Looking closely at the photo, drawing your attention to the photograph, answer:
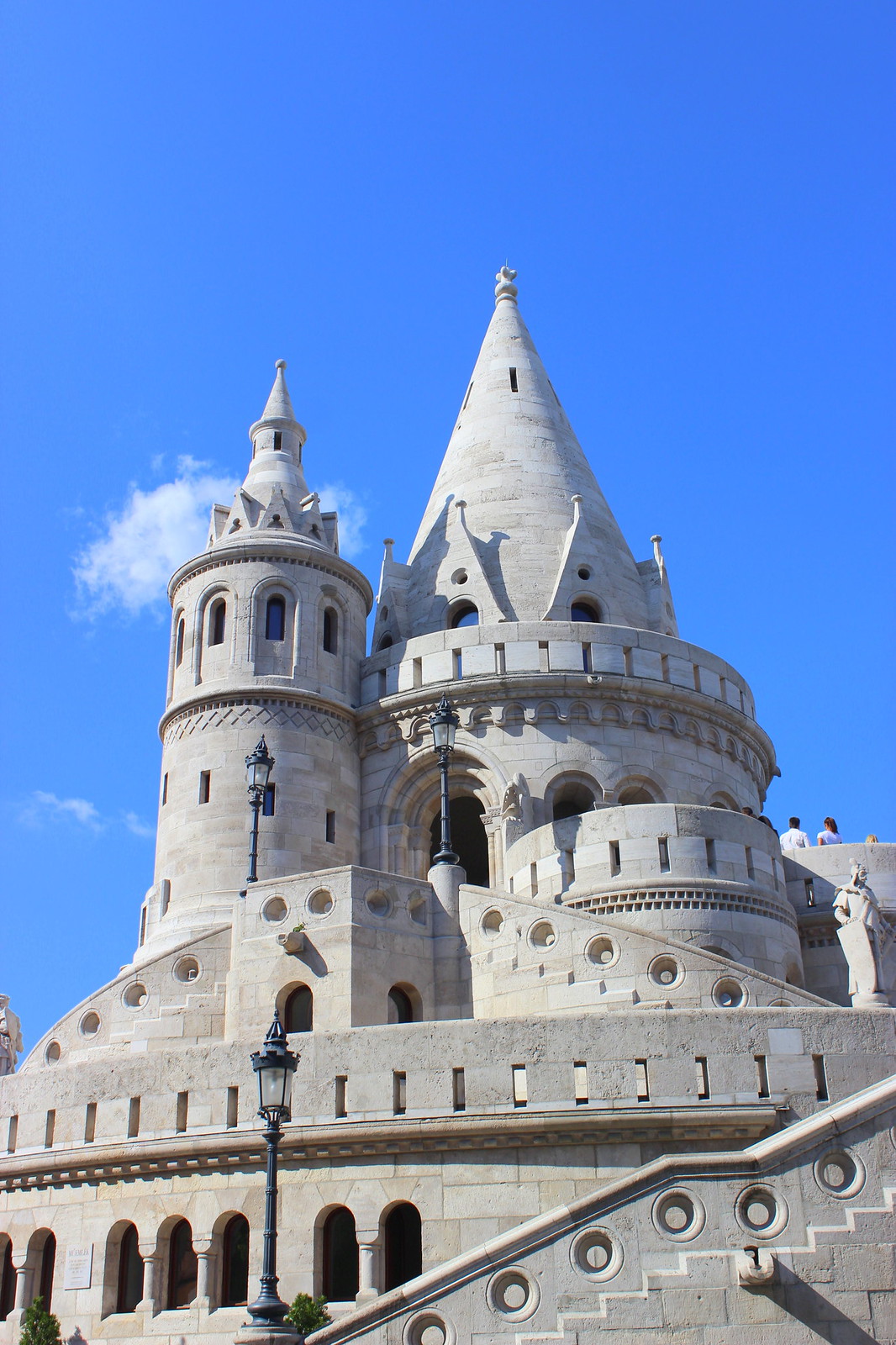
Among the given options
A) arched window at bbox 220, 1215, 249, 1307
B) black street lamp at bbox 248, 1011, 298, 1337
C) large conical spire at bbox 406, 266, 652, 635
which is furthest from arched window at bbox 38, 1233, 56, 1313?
large conical spire at bbox 406, 266, 652, 635

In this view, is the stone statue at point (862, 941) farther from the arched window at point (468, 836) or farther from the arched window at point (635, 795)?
the arched window at point (468, 836)

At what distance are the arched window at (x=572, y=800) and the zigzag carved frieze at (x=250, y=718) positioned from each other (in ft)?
14.2

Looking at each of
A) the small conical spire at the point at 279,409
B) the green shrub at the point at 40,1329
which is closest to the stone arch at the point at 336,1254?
the green shrub at the point at 40,1329

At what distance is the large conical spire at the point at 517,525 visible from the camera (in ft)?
97.3

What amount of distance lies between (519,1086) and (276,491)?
15737 mm

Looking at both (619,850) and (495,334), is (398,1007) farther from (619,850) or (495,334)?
(495,334)

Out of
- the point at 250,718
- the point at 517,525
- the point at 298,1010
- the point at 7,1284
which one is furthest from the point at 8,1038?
the point at 517,525

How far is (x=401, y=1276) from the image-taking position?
1648 centimetres

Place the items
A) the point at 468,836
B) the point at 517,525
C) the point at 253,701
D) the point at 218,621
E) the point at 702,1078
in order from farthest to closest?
the point at 468,836 < the point at 517,525 < the point at 218,621 < the point at 253,701 < the point at 702,1078

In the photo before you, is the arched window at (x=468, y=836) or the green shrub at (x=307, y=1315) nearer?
the green shrub at (x=307, y=1315)

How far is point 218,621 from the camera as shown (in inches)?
1071

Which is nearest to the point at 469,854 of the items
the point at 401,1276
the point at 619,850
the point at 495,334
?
the point at 619,850

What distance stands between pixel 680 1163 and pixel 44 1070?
10.3 metres

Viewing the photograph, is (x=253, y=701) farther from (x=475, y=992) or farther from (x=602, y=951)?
(x=602, y=951)
